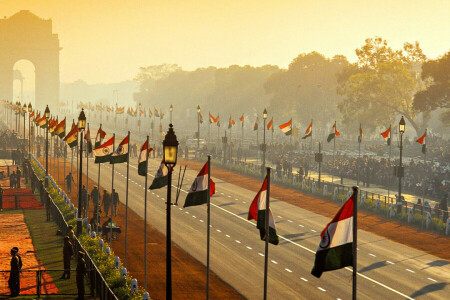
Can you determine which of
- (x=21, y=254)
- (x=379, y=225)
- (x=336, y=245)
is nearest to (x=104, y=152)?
(x=21, y=254)

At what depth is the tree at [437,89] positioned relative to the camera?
74.9 m

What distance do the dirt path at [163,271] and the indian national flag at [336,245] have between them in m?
11.0

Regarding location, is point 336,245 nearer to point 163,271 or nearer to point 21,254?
point 163,271

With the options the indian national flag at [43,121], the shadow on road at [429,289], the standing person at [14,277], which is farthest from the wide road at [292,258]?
the indian national flag at [43,121]

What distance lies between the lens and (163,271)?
97.7 feet

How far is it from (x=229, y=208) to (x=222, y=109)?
108837 mm

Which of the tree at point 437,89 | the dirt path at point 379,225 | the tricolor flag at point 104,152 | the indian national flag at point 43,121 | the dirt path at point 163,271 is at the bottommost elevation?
the dirt path at point 163,271

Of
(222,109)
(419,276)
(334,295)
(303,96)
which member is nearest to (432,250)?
(419,276)

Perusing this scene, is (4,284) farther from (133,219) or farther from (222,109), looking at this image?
(222,109)


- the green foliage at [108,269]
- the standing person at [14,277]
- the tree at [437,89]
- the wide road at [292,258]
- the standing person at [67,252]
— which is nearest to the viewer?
the green foliage at [108,269]

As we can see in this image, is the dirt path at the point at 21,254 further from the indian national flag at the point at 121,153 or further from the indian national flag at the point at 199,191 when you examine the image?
the indian national flag at the point at 199,191

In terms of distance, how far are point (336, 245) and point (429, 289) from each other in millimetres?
13280

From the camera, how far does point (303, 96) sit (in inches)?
4798

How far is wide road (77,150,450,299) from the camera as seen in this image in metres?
27.2
